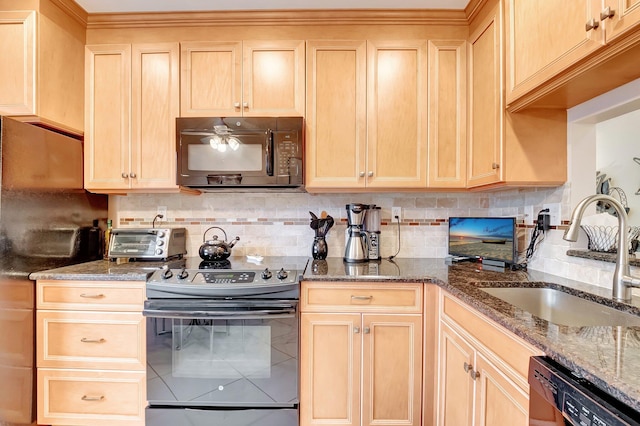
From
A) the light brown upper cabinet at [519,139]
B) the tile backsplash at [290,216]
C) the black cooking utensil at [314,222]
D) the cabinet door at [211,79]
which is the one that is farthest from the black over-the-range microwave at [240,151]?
the light brown upper cabinet at [519,139]

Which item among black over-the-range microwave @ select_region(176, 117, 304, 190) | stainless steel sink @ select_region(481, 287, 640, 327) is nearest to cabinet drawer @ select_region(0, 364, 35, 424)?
black over-the-range microwave @ select_region(176, 117, 304, 190)

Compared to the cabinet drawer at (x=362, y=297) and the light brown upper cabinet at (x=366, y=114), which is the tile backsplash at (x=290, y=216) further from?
the cabinet drawer at (x=362, y=297)

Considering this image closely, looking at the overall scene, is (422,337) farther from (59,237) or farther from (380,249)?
(59,237)

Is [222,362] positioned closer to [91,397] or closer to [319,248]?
[91,397]

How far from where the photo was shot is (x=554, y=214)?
1.59 metres

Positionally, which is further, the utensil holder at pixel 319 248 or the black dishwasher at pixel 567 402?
the utensil holder at pixel 319 248

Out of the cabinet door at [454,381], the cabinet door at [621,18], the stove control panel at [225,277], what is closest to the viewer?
the cabinet door at [621,18]

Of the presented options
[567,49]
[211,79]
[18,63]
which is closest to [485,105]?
[567,49]

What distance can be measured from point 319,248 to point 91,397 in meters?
1.46

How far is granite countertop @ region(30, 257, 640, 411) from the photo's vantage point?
66 centimetres

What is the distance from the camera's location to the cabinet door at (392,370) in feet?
5.14

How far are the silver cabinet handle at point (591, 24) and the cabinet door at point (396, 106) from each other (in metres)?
0.92

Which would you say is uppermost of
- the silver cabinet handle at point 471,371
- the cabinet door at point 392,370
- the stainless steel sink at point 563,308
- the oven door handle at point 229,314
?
the stainless steel sink at point 563,308

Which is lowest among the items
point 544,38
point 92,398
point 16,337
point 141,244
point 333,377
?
point 92,398
